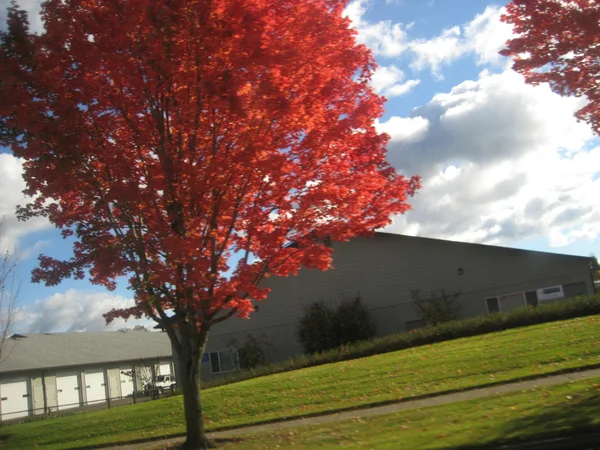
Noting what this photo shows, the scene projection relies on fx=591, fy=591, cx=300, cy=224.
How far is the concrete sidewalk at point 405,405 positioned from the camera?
11172mm

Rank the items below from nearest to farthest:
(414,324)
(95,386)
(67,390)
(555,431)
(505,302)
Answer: (555,431)
(505,302)
(414,324)
(67,390)
(95,386)

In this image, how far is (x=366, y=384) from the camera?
1485 centimetres

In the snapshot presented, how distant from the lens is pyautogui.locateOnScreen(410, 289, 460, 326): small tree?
25500 millimetres

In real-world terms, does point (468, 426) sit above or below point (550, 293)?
below

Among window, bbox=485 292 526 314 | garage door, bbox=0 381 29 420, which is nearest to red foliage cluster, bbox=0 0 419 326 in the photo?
window, bbox=485 292 526 314

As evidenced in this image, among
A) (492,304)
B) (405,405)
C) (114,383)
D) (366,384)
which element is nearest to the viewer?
(405,405)

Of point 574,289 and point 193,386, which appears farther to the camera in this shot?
point 574,289

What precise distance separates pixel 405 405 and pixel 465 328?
35.2 feet

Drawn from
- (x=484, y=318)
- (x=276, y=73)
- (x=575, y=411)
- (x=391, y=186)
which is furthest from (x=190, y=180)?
(x=484, y=318)

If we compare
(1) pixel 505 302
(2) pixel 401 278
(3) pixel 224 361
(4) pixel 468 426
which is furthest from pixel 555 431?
(3) pixel 224 361

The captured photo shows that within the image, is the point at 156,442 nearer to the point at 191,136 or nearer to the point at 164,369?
the point at 191,136

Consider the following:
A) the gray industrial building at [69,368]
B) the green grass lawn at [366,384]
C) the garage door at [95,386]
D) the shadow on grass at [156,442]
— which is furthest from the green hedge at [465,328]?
the garage door at [95,386]

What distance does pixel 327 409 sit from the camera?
12938 millimetres

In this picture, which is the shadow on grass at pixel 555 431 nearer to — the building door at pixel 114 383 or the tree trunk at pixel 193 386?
the tree trunk at pixel 193 386
